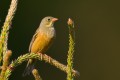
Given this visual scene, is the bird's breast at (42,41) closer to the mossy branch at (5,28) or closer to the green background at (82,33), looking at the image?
the mossy branch at (5,28)

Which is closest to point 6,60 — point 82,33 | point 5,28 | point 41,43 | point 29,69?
point 5,28

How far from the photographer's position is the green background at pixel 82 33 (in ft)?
33.6

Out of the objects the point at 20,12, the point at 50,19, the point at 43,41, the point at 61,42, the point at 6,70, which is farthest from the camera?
the point at 61,42

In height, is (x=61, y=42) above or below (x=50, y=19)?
below

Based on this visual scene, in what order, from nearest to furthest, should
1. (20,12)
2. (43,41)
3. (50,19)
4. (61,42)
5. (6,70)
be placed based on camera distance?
(6,70) → (43,41) → (50,19) → (20,12) → (61,42)

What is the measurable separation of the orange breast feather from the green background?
5.32m

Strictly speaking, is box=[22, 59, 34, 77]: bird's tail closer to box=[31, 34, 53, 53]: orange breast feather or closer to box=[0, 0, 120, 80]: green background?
box=[31, 34, 53, 53]: orange breast feather

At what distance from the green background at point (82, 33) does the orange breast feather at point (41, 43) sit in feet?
17.4

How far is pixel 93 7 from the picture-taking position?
38.2 ft

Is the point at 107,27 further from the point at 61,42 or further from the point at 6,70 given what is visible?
the point at 6,70

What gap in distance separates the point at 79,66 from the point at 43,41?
656 centimetres

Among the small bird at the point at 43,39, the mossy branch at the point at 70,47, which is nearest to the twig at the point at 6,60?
the mossy branch at the point at 70,47

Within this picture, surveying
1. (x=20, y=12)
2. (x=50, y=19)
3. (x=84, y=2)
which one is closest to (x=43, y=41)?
(x=50, y=19)

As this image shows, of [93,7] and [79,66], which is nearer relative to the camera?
[79,66]
